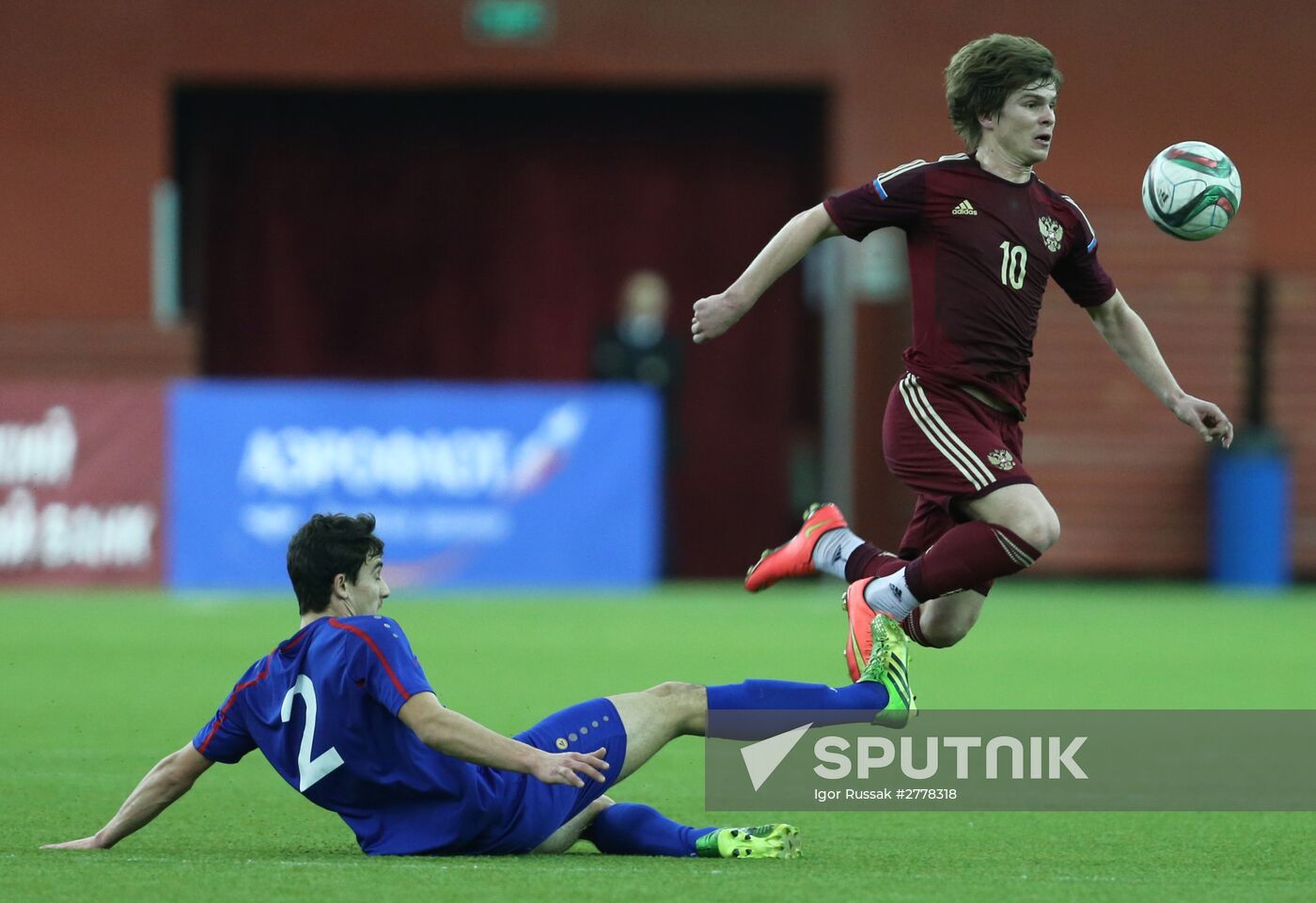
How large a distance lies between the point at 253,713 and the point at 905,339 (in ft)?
38.6

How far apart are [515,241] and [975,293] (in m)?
13.4

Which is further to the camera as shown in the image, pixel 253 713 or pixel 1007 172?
pixel 1007 172

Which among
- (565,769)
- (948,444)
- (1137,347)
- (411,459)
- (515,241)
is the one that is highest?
(515,241)

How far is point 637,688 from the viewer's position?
9.91 m

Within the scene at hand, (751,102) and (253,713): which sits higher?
(751,102)

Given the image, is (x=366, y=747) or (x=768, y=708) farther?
(x=768, y=708)

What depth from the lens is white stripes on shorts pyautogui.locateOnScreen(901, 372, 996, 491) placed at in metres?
6.82

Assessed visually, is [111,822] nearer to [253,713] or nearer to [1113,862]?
[253,713]

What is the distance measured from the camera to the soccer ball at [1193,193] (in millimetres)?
7043

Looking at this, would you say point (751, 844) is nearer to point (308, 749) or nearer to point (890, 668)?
point (890, 668)

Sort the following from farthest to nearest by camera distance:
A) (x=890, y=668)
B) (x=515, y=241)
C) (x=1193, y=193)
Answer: (x=515, y=241), (x=1193, y=193), (x=890, y=668)

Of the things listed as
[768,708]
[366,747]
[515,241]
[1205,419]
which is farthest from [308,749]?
[515,241]

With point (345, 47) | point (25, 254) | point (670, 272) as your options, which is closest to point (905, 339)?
point (670, 272)

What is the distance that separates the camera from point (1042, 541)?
669 cm
